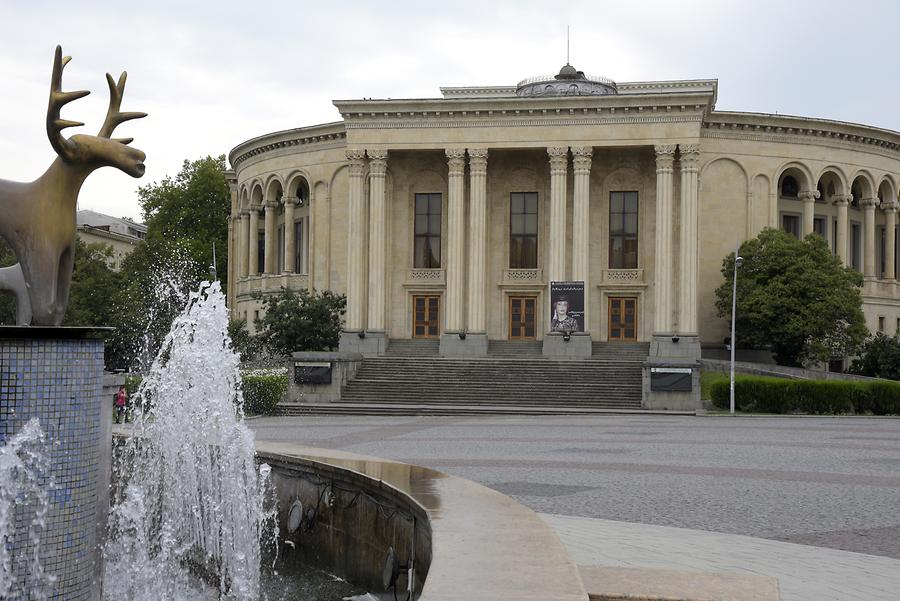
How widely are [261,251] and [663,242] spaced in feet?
88.8

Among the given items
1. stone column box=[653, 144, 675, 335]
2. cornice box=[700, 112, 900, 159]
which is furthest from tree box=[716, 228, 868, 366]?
cornice box=[700, 112, 900, 159]

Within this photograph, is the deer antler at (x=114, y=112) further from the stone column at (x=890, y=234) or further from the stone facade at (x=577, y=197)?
the stone column at (x=890, y=234)

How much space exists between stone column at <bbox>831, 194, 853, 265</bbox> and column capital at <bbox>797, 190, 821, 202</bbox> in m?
1.67

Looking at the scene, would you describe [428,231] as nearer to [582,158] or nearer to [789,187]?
[582,158]

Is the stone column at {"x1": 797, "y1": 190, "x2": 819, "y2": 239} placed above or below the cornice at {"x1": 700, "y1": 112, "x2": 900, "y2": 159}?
below

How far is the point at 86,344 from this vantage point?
8.01 m

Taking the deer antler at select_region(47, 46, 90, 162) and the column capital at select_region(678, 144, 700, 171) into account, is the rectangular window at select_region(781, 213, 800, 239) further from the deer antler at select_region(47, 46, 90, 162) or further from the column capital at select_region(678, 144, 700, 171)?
the deer antler at select_region(47, 46, 90, 162)

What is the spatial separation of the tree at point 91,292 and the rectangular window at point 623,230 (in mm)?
26135

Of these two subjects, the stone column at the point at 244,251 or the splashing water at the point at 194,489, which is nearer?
the splashing water at the point at 194,489

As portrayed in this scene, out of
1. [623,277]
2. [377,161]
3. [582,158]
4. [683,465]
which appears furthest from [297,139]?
[683,465]

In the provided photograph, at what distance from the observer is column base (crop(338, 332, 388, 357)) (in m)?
47.3

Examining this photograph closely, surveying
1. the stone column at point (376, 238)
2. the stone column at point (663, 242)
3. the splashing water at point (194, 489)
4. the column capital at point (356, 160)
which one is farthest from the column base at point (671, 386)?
the splashing water at point (194, 489)

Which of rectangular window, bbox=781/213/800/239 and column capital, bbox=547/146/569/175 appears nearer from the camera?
column capital, bbox=547/146/569/175

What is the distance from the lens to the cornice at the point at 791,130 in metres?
51.2
